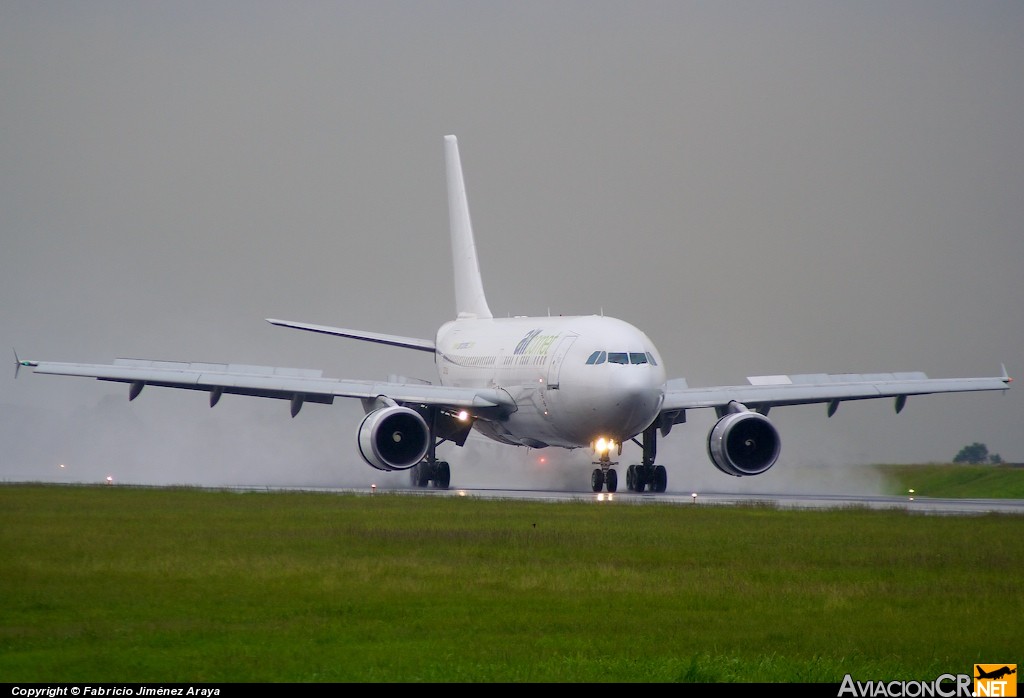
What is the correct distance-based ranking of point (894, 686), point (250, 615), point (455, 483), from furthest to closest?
point (455, 483) → point (250, 615) → point (894, 686)

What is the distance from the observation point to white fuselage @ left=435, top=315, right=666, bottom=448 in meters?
39.4

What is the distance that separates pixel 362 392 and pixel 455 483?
980cm

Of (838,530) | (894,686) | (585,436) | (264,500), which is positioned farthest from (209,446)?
(894,686)

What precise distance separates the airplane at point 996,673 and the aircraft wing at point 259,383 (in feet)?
100.0

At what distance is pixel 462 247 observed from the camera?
60000 mm

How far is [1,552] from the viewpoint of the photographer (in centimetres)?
2072

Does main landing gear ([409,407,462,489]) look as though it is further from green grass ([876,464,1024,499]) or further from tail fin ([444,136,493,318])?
green grass ([876,464,1024,499])

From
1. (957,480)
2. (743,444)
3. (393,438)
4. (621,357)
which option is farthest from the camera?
(957,480)

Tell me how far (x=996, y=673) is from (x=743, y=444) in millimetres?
28609

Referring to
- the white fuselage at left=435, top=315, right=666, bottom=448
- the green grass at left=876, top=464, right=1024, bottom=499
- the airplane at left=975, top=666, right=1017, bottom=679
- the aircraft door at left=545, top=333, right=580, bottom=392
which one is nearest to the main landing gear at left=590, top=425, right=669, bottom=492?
the white fuselage at left=435, top=315, right=666, bottom=448

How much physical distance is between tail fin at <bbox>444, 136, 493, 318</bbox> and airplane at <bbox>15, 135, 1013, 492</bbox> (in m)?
9.42

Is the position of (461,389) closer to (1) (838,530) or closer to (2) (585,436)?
(2) (585,436)

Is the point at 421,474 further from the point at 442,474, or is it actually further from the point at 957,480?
the point at 957,480

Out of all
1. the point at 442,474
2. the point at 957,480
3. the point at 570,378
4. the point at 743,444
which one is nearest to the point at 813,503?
the point at 743,444
